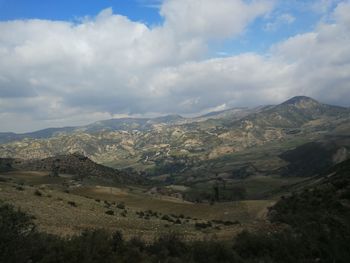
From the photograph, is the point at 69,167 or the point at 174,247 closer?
the point at 174,247

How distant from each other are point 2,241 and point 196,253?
24.1ft

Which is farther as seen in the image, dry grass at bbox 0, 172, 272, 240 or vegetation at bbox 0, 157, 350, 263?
dry grass at bbox 0, 172, 272, 240

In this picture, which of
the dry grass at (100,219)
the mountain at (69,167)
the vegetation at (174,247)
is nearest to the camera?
the vegetation at (174,247)

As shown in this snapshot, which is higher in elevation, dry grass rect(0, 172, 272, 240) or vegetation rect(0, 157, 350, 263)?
vegetation rect(0, 157, 350, 263)

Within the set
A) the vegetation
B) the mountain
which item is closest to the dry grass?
the vegetation

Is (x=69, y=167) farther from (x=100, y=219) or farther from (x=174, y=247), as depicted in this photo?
(x=174, y=247)

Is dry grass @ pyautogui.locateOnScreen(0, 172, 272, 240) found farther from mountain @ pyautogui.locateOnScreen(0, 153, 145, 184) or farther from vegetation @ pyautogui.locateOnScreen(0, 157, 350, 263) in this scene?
mountain @ pyautogui.locateOnScreen(0, 153, 145, 184)

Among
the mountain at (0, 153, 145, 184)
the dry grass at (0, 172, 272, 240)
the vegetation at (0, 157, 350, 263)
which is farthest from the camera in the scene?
the mountain at (0, 153, 145, 184)

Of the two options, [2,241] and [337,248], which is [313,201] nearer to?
[337,248]

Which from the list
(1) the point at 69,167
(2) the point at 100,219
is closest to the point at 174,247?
(2) the point at 100,219

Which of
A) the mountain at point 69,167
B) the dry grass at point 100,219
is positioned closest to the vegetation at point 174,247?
the dry grass at point 100,219

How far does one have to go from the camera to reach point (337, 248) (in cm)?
1554

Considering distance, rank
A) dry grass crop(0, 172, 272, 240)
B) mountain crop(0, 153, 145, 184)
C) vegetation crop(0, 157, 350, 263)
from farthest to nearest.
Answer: mountain crop(0, 153, 145, 184), dry grass crop(0, 172, 272, 240), vegetation crop(0, 157, 350, 263)

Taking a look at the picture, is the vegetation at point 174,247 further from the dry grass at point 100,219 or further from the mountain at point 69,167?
the mountain at point 69,167
